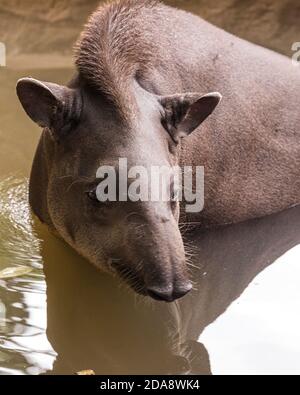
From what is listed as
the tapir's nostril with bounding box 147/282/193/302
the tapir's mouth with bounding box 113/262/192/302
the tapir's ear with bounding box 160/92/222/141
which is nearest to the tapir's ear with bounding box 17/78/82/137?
the tapir's ear with bounding box 160/92/222/141

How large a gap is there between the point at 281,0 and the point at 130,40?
476 cm

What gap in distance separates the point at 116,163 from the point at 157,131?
0.39 meters

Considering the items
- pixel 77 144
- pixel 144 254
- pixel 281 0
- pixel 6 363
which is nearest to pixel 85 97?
pixel 77 144

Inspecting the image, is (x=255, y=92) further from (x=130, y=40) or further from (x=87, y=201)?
(x=87, y=201)

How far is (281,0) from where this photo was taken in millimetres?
10258

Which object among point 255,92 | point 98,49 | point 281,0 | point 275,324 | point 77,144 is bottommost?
point 275,324

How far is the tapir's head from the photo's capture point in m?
5.01

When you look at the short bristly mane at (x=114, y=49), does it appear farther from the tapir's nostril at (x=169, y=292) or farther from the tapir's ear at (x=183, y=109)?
the tapir's nostril at (x=169, y=292)

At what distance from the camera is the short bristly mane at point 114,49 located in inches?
215

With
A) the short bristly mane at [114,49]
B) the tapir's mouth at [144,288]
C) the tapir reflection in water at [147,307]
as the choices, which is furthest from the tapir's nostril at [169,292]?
the short bristly mane at [114,49]

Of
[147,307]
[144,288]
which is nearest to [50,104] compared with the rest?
[144,288]

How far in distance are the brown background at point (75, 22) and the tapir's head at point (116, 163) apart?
407 centimetres

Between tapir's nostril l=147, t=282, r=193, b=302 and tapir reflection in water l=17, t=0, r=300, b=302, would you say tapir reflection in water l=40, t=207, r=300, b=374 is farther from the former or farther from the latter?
tapir's nostril l=147, t=282, r=193, b=302
